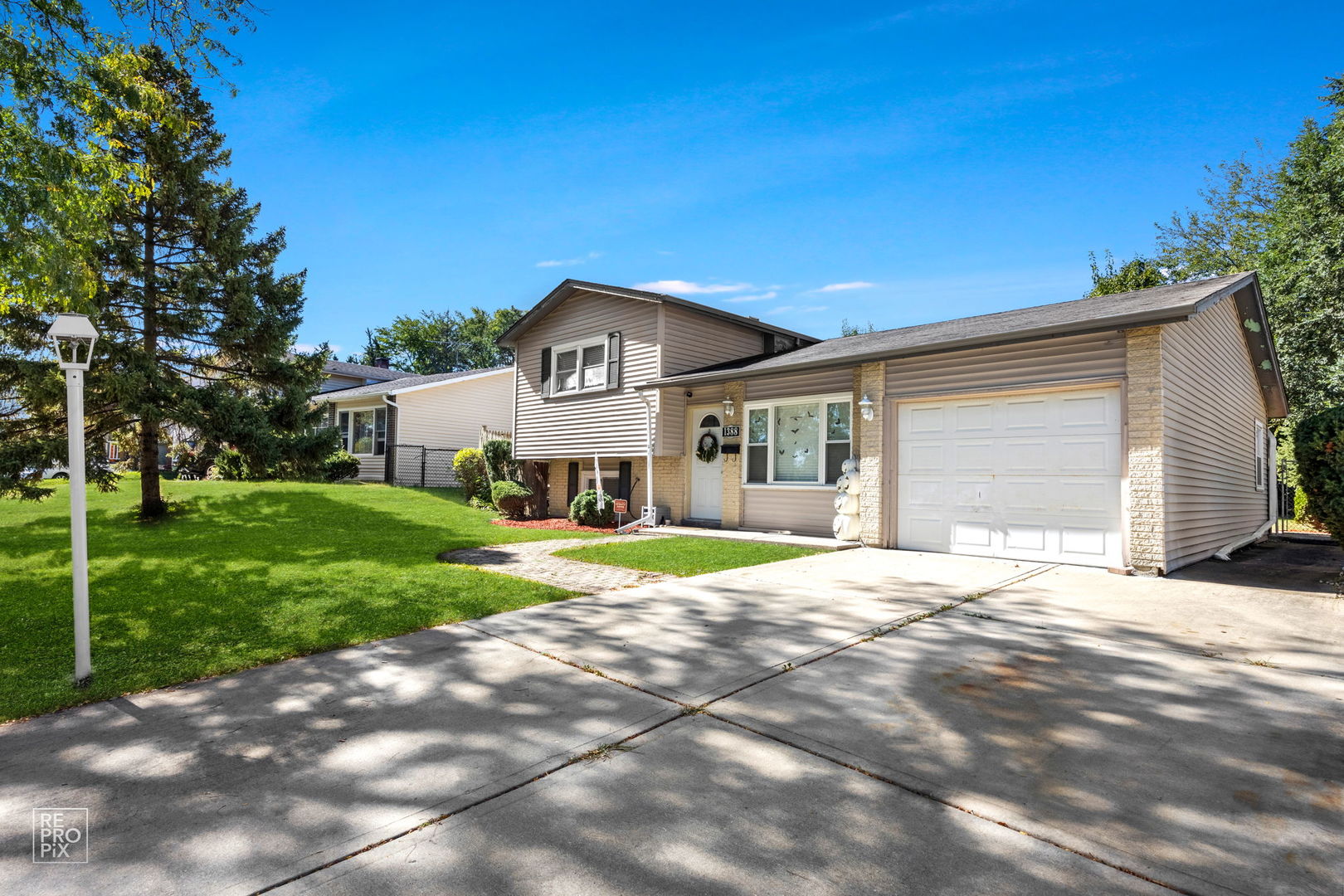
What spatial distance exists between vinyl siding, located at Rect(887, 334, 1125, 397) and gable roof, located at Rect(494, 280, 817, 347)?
5.17m

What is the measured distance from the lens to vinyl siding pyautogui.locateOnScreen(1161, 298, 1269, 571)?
769 cm

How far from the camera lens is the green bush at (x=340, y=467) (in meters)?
20.4

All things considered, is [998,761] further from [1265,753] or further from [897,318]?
[897,318]

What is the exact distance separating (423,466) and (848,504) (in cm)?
1582

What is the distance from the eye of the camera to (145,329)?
1121 centimetres

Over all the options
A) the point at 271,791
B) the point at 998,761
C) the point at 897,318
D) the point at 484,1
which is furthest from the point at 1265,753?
the point at 897,318

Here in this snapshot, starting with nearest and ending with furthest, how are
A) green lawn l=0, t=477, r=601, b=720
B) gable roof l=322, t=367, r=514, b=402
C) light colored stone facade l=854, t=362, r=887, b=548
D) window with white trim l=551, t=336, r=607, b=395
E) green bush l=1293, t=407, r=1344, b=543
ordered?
green lawn l=0, t=477, r=601, b=720, green bush l=1293, t=407, r=1344, b=543, light colored stone facade l=854, t=362, r=887, b=548, window with white trim l=551, t=336, r=607, b=395, gable roof l=322, t=367, r=514, b=402

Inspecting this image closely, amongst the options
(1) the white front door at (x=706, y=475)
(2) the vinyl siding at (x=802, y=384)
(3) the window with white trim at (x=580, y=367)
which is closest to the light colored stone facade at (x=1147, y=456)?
(2) the vinyl siding at (x=802, y=384)

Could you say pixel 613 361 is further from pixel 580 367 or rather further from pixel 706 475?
pixel 706 475

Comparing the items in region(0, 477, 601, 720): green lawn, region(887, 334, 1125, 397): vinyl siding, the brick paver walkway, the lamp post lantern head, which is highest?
region(887, 334, 1125, 397): vinyl siding

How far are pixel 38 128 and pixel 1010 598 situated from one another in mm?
10756

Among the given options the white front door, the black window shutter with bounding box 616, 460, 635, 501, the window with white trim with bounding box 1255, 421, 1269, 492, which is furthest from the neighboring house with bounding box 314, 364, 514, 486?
the window with white trim with bounding box 1255, 421, 1269, 492

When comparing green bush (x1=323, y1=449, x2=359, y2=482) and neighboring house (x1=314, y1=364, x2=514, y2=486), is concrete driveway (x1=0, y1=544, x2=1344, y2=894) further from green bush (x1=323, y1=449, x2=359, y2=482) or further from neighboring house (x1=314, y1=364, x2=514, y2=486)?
green bush (x1=323, y1=449, x2=359, y2=482)

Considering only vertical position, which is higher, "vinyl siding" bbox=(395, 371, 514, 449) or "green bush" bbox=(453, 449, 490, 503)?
"vinyl siding" bbox=(395, 371, 514, 449)
